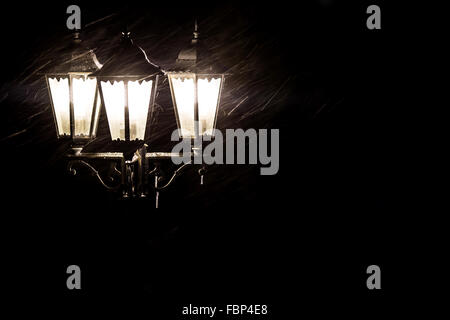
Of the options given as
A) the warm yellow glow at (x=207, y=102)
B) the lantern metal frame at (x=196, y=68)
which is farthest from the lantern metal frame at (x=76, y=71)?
the warm yellow glow at (x=207, y=102)

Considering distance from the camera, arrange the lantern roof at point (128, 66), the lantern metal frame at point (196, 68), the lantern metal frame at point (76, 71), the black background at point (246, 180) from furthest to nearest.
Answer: the black background at point (246, 180) < the lantern metal frame at point (76, 71) < the lantern metal frame at point (196, 68) < the lantern roof at point (128, 66)

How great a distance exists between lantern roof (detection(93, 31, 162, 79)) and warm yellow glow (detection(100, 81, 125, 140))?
0.08 metres

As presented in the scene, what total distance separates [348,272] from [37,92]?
483 cm

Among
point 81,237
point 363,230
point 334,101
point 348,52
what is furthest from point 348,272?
point 81,237

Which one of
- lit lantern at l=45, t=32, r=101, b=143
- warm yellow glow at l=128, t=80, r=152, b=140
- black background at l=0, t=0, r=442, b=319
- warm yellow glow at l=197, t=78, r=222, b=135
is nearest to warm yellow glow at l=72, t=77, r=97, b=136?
lit lantern at l=45, t=32, r=101, b=143

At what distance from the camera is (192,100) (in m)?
3.94

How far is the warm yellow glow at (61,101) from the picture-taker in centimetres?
412

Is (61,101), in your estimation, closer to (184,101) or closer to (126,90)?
(126,90)

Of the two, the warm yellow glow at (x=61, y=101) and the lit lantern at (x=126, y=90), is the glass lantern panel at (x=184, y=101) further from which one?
the warm yellow glow at (x=61, y=101)

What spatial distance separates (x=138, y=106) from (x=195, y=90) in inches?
A: 18.3

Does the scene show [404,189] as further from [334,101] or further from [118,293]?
[118,293]

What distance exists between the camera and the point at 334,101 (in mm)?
6457

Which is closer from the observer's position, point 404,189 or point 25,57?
point 25,57

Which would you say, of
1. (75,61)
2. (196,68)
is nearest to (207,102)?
(196,68)
